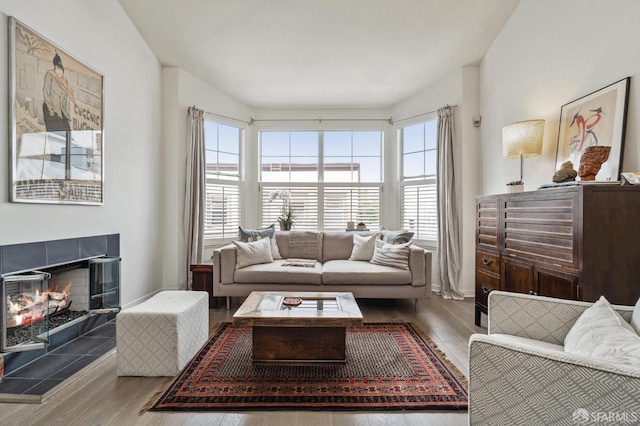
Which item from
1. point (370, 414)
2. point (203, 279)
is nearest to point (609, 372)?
point (370, 414)

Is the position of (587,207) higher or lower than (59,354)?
higher

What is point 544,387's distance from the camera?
0.98m

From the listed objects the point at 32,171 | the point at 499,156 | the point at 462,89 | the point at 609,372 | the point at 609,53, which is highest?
the point at 462,89

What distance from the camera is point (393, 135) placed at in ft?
16.3

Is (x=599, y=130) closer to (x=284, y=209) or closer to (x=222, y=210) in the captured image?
(x=284, y=209)

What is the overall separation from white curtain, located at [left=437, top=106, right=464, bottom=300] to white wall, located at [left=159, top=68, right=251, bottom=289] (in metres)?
3.39

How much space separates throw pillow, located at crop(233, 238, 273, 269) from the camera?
139 inches

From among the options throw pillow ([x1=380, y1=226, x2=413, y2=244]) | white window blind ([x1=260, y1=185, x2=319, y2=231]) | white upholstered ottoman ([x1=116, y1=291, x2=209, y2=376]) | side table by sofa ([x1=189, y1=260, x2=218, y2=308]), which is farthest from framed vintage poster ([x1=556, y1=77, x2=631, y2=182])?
side table by sofa ([x1=189, y1=260, x2=218, y2=308])

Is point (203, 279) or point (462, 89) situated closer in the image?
point (203, 279)

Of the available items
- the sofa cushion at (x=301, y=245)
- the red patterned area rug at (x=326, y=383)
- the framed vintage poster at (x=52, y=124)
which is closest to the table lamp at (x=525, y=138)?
the red patterned area rug at (x=326, y=383)

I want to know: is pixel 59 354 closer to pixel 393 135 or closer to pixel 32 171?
pixel 32 171

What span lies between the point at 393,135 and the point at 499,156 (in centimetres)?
174

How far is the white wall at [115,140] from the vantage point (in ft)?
7.07

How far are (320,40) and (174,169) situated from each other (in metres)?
2.42
